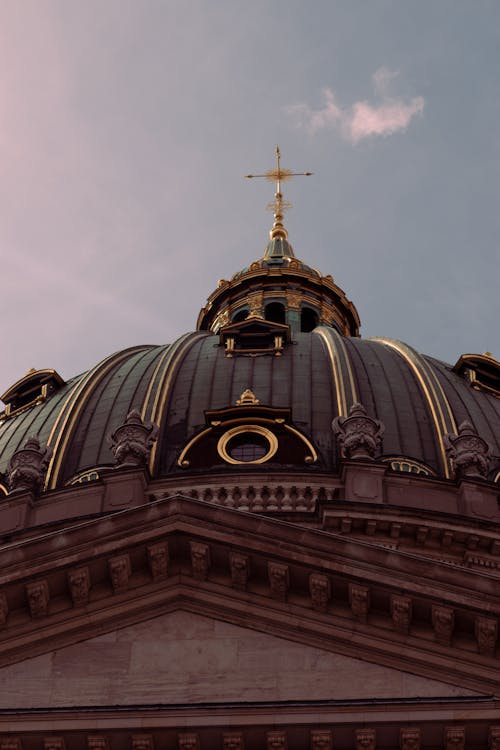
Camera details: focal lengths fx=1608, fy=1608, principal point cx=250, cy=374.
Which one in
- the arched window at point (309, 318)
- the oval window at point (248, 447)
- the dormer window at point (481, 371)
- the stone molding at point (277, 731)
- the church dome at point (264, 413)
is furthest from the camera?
the arched window at point (309, 318)

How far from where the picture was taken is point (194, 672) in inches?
825

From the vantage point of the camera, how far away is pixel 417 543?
38781 mm

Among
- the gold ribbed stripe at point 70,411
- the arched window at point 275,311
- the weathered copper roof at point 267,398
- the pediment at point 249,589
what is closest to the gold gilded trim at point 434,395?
the weathered copper roof at point 267,398

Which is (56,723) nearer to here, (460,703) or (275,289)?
(460,703)

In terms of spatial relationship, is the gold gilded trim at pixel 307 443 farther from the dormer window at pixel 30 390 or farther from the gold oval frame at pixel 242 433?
the dormer window at pixel 30 390

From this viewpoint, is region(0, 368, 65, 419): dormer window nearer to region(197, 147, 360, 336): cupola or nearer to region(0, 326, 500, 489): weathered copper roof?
region(0, 326, 500, 489): weathered copper roof

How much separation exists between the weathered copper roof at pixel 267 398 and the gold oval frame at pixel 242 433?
3.44ft

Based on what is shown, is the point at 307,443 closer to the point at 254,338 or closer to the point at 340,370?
the point at 340,370

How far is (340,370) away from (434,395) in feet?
10.1

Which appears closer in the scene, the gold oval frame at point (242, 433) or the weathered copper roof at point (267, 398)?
the gold oval frame at point (242, 433)

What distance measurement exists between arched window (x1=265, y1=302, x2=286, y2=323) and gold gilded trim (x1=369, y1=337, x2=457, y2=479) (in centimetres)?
1471

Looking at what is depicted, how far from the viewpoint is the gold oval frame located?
43.7m

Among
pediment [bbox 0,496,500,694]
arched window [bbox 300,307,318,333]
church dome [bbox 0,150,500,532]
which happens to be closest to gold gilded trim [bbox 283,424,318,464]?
church dome [bbox 0,150,500,532]

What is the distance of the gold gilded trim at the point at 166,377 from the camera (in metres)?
46.5
